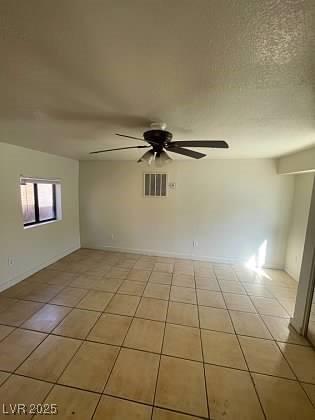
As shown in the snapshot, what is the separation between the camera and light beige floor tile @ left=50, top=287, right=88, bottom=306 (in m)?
2.66

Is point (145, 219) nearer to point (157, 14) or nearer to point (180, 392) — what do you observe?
point (180, 392)

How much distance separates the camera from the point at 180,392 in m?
1.55

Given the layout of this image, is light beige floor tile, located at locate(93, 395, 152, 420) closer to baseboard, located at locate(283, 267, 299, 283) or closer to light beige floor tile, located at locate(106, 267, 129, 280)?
light beige floor tile, located at locate(106, 267, 129, 280)

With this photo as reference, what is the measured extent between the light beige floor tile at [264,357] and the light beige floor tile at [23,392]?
5.83ft

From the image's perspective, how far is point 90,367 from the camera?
1725 mm

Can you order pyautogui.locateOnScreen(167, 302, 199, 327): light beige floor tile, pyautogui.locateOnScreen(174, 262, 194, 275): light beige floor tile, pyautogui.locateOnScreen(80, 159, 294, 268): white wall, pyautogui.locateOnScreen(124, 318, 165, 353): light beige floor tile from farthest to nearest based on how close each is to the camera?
pyautogui.locateOnScreen(80, 159, 294, 268): white wall < pyautogui.locateOnScreen(174, 262, 194, 275): light beige floor tile < pyautogui.locateOnScreen(167, 302, 199, 327): light beige floor tile < pyautogui.locateOnScreen(124, 318, 165, 353): light beige floor tile

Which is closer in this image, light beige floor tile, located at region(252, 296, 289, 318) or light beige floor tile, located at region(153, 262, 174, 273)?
light beige floor tile, located at region(252, 296, 289, 318)

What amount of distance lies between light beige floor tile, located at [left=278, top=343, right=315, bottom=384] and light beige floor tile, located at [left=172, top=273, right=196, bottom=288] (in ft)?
4.77

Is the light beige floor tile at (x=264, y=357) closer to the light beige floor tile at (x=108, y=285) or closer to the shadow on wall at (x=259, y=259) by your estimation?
the light beige floor tile at (x=108, y=285)

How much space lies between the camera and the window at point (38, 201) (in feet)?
11.2

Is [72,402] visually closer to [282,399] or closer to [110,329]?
[110,329]

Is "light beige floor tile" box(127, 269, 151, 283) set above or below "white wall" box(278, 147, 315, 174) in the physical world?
below

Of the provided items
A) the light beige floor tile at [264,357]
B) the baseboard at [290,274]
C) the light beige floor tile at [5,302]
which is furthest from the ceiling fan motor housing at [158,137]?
the baseboard at [290,274]

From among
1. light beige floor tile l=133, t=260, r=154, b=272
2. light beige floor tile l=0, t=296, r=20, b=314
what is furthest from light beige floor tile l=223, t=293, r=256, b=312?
light beige floor tile l=0, t=296, r=20, b=314
